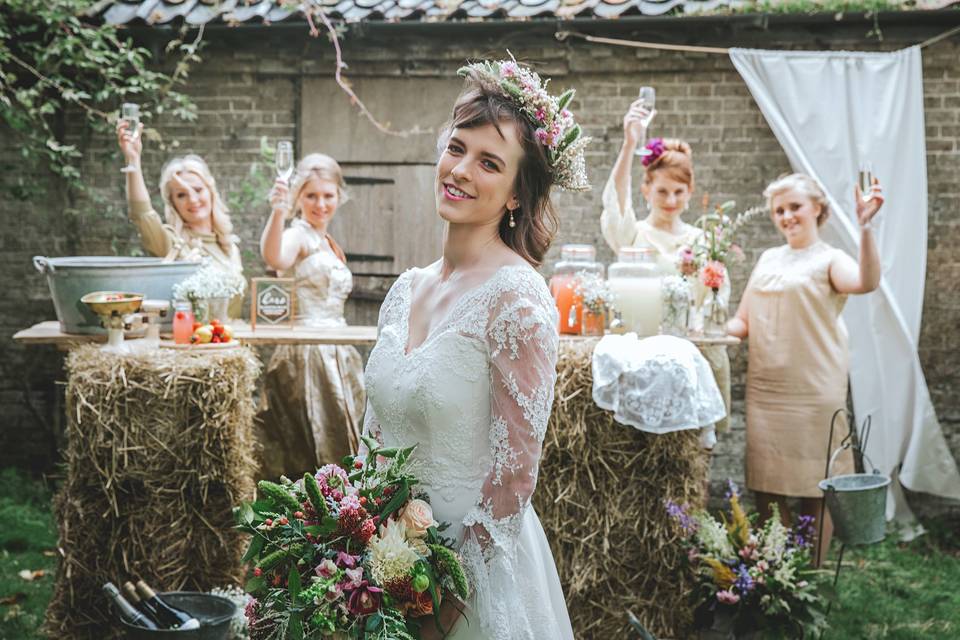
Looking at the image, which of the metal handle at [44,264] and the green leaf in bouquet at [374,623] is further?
the metal handle at [44,264]

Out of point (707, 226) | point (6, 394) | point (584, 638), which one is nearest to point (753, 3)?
point (707, 226)

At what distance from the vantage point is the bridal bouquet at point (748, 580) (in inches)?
158

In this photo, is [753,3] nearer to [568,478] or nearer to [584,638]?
[568,478]

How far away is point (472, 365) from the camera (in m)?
2.16

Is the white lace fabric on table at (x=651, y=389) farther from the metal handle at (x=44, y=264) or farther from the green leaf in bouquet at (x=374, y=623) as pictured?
the metal handle at (x=44, y=264)

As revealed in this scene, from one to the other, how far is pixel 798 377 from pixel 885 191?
1.84m

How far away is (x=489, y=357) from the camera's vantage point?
2.14 m

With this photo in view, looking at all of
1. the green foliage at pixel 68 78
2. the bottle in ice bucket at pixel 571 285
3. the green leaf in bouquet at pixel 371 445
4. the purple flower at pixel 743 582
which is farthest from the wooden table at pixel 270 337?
the green foliage at pixel 68 78

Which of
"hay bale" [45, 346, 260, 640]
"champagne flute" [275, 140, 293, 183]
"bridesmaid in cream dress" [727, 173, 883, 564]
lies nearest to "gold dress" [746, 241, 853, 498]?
"bridesmaid in cream dress" [727, 173, 883, 564]

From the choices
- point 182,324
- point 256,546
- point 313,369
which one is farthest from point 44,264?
point 256,546

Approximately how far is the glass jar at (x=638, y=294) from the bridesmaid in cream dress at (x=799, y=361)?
1.13 meters

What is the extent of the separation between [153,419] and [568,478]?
1.82m

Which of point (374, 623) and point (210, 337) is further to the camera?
point (210, 337)

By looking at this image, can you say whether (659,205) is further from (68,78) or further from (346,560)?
(68,78)
